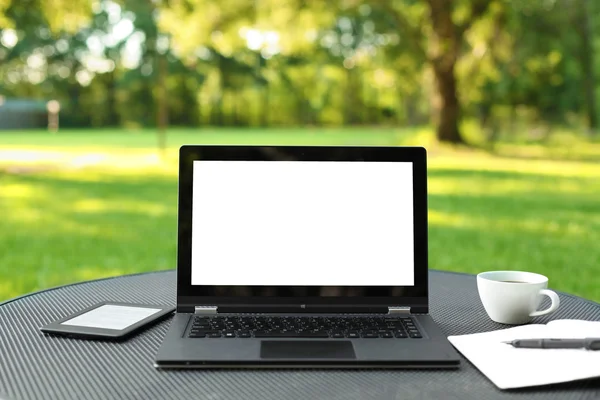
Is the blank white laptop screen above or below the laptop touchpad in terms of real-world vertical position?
above

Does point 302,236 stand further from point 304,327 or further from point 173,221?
point 173,221

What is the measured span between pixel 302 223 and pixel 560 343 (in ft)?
1.87

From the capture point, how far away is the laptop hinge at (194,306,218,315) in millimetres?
1453

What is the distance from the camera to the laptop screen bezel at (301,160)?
1.46 metres

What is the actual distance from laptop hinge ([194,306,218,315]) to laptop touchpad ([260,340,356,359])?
208 millimetres

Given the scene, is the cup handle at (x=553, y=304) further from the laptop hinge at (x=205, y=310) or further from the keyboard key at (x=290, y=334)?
the laptop hinge at (x=205, y=310)

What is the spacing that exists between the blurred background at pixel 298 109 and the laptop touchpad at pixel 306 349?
153 inches

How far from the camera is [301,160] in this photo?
1.54 meters

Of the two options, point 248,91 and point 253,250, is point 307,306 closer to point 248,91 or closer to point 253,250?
point 253,250

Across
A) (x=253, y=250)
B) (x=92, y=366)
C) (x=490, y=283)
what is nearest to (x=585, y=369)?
(x=490, y=283)

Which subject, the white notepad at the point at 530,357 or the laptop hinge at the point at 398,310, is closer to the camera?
the white notepad at the point at 530,357

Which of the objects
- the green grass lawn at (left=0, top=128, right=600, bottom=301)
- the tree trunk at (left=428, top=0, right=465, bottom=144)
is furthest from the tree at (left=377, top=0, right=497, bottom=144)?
the green grass lawn at (left=0, top=128, right=600, bottom=301)

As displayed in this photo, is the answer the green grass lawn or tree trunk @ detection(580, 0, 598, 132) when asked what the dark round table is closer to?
the green grass lawn

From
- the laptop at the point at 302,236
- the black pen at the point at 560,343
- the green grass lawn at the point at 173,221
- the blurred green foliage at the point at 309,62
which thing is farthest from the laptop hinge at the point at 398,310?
Answer: the blurred green foliage at the point at 309,62
